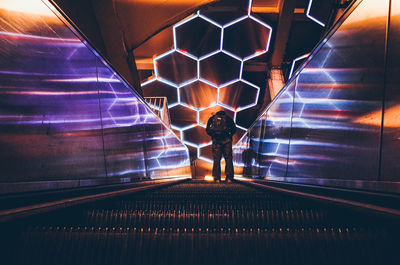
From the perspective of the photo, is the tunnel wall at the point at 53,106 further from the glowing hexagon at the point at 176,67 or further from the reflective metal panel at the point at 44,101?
the glowing hexagon at the point at 176,67

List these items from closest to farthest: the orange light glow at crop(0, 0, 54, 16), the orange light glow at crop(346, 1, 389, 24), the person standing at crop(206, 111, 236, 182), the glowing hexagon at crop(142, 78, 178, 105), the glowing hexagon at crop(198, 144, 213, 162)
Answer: the orange light glow at crop(0, 0, 54, 16), the orange light glow at crop(346, 1, 389, 24), the person standing at crop(206, 111, 236, 182), the glowing hexagon at crop(142, 78, 178, 105), the glowing hexagon at crop(198, 144, 213, 162)

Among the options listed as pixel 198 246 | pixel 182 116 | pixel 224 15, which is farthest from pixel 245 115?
pixel 198 246

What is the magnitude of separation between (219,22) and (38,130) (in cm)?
849

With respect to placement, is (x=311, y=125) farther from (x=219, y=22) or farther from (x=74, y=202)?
(x=219, y=22)

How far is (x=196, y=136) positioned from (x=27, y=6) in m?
14.5

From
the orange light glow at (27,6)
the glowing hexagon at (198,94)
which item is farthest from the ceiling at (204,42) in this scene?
the orange light glow at (27,6)

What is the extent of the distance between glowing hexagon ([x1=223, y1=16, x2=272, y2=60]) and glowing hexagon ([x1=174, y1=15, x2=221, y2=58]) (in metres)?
0.45

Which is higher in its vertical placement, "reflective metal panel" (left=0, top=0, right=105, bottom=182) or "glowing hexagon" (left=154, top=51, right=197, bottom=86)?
"glowing hexagon" (left=154, top=51, right=197, bottom=86)

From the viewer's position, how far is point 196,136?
15945 millimetres

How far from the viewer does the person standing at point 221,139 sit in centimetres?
531

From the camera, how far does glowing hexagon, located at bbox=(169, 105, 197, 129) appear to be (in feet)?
43.3

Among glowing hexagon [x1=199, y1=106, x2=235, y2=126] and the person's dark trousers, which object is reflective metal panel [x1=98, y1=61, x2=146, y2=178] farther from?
glowing hexagon [x1=199, y1=106, x2=235, y2=126]

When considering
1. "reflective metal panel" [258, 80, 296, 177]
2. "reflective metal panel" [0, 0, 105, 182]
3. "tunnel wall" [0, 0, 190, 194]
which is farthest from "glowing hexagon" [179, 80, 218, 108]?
"reflective metal panel" [0, 0, 105, 182]

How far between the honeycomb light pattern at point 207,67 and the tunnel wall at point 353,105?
5.82 m
